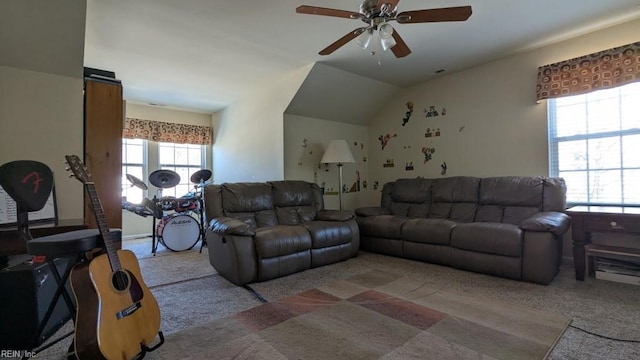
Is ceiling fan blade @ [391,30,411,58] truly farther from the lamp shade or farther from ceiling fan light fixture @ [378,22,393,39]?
the lamp shade

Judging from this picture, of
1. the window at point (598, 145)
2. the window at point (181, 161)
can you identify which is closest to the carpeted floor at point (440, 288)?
the window at point (598, 145)

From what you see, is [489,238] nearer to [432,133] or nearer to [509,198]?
[509,198]

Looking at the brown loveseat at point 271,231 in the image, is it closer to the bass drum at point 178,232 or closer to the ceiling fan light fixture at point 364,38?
the bass drum at point 178,232

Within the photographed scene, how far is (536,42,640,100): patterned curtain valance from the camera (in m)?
2.91

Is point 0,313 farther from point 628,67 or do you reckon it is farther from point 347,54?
point 628,67

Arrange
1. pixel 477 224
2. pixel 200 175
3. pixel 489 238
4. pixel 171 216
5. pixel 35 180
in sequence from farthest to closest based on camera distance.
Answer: pixel 200 175 < pixel 171 216 < pixel 477 224 < pixel 489 238 < pixel 35 180

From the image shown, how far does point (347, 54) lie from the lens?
12.1 ft

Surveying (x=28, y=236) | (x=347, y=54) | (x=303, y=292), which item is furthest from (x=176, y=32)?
(x=303, y=292)

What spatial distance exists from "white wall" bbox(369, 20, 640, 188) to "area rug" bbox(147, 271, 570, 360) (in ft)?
7.32

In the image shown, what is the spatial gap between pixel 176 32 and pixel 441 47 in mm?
2918

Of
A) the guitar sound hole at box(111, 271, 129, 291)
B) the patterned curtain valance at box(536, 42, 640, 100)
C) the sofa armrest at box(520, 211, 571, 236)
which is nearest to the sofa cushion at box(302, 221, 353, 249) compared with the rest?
the sofa armrest at box(520, 211, 571, 236)

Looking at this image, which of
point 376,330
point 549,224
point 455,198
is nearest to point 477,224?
point 549,224

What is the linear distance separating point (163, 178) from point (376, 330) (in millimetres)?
3893

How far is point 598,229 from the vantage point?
2.69m
